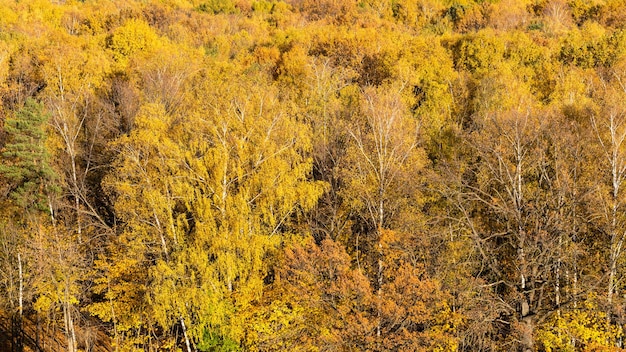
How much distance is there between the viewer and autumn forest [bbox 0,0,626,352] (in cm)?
2133

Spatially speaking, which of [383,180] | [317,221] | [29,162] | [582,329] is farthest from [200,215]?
[582,329]

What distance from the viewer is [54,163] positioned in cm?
3462

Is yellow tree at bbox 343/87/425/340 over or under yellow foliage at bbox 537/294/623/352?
over

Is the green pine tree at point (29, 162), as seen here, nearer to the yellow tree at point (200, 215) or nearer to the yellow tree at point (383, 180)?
the yellow tree at point (200, 215)

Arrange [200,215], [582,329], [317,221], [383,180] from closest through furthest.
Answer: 1. [582,329]
2. [200,215]
3. [383,180]
4. [317,221]

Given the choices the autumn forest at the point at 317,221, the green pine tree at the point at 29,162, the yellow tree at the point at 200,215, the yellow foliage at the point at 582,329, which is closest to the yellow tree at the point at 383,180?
the autumn forest at the point at 317,221

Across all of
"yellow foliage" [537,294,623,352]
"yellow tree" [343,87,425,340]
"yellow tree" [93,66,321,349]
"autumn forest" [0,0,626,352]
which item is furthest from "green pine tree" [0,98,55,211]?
"yellow foliage" [537,294,623,352]

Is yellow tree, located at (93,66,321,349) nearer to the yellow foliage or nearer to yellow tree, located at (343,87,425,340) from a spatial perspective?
yellow tree, located at (343,87,425,340)

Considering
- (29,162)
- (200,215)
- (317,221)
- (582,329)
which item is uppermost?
(200,215)

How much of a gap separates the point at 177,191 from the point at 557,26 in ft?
187

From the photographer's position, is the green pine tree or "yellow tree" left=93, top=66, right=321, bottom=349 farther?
the green pine tree

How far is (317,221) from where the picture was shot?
31.3 meters

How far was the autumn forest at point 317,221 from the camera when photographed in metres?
21.3

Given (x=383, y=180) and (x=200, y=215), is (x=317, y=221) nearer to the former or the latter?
(x=383, y=180)
